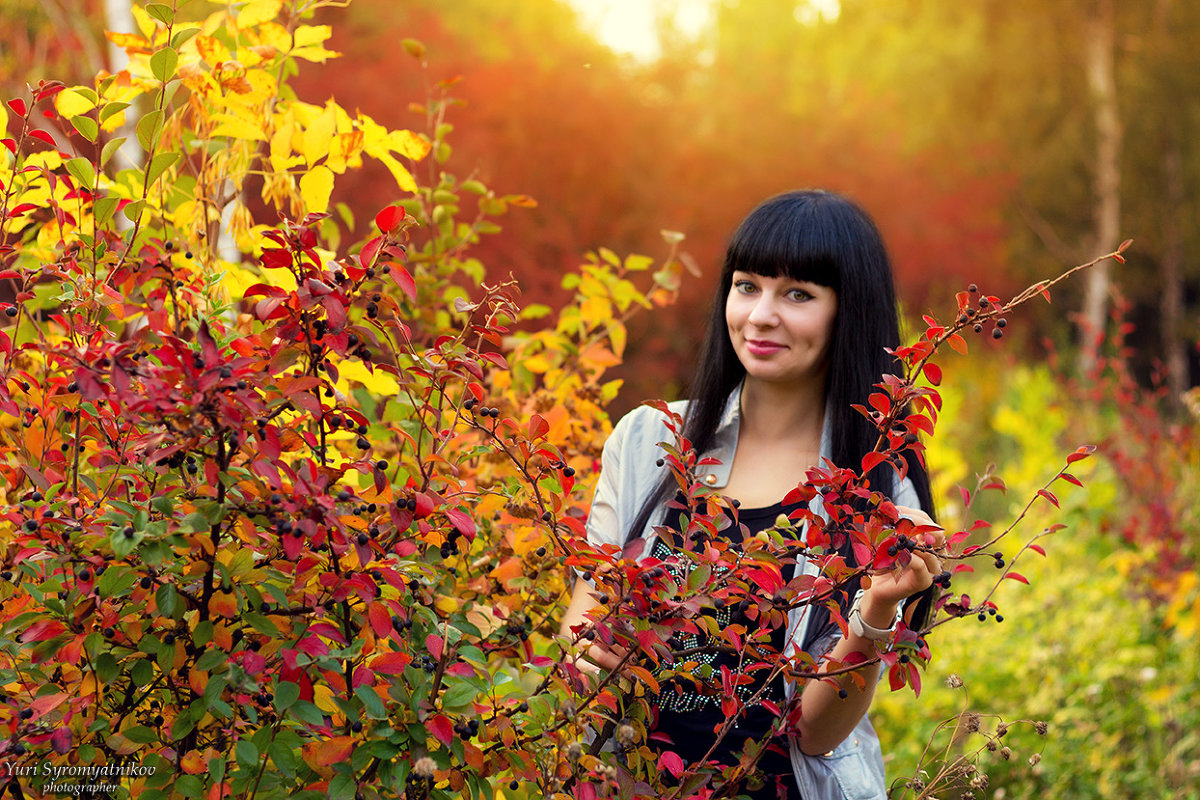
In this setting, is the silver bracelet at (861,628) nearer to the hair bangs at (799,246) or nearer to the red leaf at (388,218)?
the hair bangs at (799,246)

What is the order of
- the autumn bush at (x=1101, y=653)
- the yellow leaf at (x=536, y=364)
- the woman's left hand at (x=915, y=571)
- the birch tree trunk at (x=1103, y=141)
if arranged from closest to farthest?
the woman's left hand at (x=915, y=571), the yellow leaf at (x=536, y=364), the autumn bush at (x=1101, y=653), the birch tree trunk at (x=1103, y=141)

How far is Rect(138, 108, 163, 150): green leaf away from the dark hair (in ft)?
2.95

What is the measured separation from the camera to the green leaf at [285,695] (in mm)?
984

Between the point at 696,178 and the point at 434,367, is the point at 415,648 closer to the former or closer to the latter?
the point at 434,367

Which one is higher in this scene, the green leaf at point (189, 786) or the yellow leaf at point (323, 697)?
the yellow leaf at point (323, 697)

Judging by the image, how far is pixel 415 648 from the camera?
1108mm

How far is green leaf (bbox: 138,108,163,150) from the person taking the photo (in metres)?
1.12

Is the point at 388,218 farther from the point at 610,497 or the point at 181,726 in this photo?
the point at 610,497

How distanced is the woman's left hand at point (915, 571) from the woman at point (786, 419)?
0.76 ft

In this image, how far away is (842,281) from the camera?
65.0 inches

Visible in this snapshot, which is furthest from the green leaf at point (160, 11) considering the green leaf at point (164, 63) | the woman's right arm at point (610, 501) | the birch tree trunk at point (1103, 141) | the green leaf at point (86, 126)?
the birch tree trunk at point (1103, 141)

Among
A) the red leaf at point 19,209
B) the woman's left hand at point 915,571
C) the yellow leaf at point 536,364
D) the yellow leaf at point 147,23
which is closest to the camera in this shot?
the woman's left hand at point 915,571

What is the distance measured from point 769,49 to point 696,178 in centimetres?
724

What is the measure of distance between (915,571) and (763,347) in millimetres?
550
